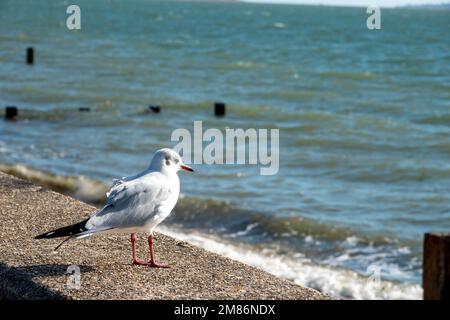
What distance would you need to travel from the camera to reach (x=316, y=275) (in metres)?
9.20

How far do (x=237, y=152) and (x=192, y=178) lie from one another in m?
2.18

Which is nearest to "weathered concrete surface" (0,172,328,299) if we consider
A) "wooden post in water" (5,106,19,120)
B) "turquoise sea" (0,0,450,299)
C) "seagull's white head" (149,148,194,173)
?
"seagull's white head" (149,148,194,173)

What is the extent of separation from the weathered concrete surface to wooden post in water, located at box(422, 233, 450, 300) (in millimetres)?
993

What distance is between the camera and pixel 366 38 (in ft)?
188

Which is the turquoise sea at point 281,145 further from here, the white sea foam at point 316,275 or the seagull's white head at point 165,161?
the seagull's white head at point 165,161

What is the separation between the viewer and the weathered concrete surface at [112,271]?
4.87 m

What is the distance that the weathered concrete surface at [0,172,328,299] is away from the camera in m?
4.87

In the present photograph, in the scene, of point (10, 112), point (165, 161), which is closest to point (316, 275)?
point (165, 161)

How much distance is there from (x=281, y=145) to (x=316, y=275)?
25.6 feet

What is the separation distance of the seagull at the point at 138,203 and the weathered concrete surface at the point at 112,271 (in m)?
0.20

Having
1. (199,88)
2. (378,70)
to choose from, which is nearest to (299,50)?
(378,70)

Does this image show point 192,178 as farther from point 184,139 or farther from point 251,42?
point 251,42

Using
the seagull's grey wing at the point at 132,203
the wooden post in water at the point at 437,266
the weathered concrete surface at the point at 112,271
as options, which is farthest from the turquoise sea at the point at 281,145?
the wooden post in water at the point at 437,266
